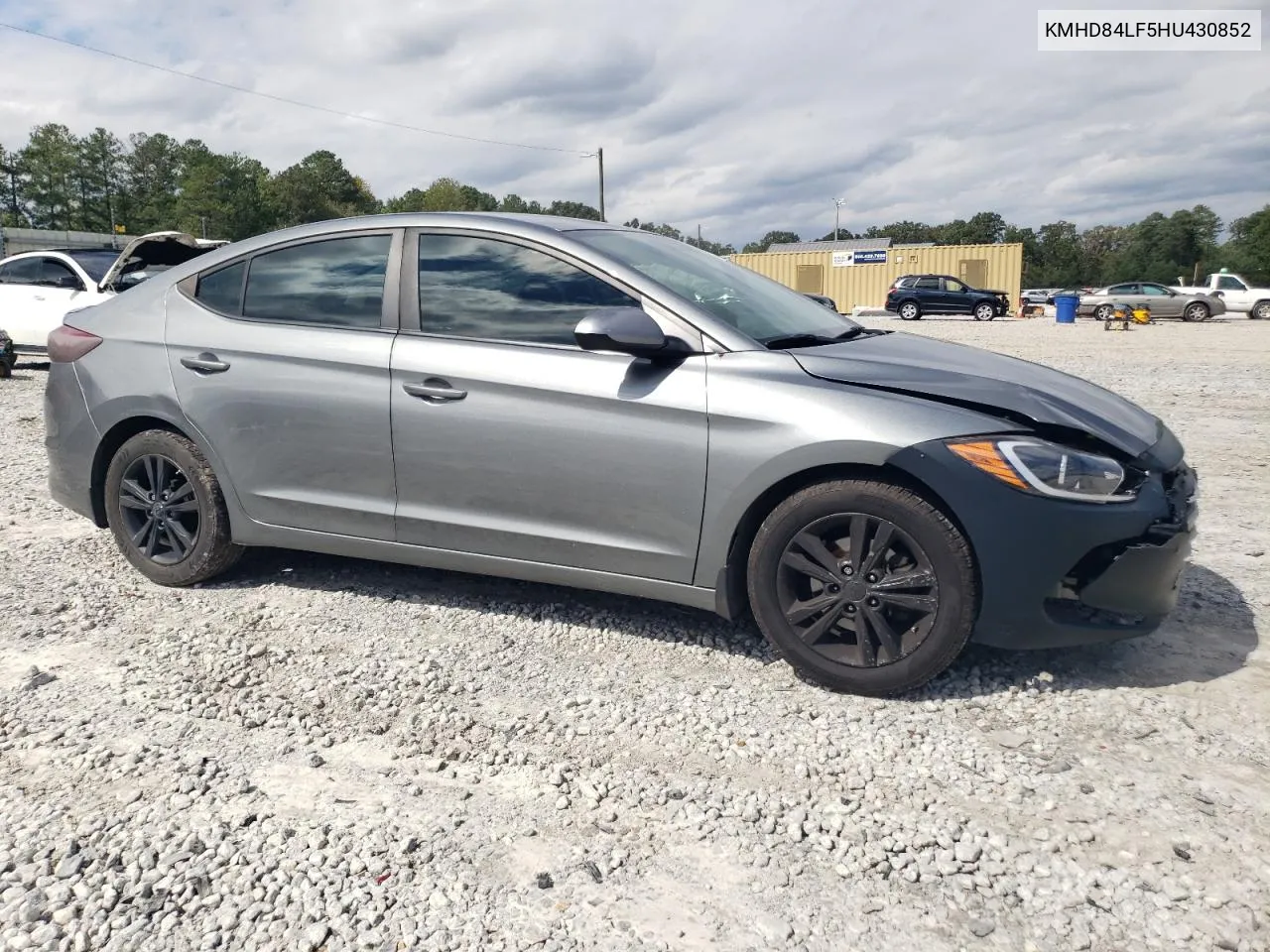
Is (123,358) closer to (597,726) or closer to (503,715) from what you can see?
(503,715)

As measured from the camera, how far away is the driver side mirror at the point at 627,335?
3152 millimetres

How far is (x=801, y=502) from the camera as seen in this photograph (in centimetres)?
305

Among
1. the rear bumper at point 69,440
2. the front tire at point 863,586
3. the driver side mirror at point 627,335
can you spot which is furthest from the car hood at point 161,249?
the front tire at point 863,586

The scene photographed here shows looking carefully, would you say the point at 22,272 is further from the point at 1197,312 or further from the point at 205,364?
the point at 1197,312

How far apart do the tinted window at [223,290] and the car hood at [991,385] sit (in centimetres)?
244

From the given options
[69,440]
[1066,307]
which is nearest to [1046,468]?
[69,440]

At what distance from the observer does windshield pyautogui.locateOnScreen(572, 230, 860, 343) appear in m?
3.50

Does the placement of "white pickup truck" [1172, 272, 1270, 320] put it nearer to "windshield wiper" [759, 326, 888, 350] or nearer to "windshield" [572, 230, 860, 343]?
"windshield" [572, 230, 860, 343]

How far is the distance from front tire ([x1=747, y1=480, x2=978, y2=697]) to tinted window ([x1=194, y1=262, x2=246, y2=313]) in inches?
99.0

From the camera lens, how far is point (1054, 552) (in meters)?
2.87

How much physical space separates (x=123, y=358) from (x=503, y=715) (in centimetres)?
249

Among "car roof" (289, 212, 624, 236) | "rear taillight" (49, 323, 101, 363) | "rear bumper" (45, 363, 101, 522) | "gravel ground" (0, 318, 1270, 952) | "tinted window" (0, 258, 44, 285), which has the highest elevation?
"tinted window" (0, 258, 44, 285)

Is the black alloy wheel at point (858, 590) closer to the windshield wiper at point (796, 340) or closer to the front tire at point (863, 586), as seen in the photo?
the front tire at point (863, 586)

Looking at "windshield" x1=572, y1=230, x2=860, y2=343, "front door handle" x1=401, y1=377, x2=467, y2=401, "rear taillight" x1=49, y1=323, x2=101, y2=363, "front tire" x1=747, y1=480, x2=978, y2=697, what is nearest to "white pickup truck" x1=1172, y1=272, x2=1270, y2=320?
"windshield" x1=572, y1=230, x2=860, y2=343
